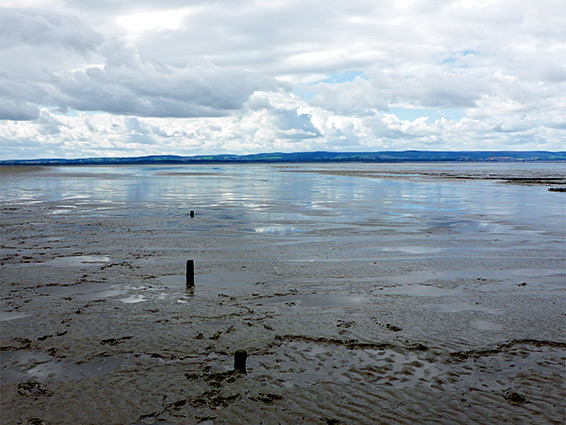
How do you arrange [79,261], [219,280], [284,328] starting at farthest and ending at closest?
[79,261]
[219,280]
[284,328]

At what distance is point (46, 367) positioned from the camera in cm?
1043

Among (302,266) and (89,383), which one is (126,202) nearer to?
(302,266)

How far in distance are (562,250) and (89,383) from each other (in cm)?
2167

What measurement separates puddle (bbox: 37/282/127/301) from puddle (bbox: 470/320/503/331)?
10.9 meters

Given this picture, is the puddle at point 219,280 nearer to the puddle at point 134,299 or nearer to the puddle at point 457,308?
the puddle at point 134,299

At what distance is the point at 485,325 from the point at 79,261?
52.3ft

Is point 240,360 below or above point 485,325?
above

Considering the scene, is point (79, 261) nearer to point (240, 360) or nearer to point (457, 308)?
point (240, 360)

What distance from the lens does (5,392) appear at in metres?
9.28

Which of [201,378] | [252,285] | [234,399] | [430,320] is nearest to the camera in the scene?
[234,399]

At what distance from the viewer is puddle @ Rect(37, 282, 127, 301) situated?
50.8ft

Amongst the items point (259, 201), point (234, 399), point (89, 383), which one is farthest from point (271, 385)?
point (259, 201)

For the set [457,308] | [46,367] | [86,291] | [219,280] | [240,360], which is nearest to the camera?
[240,360]

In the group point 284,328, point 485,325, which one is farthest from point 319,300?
point 485,325
